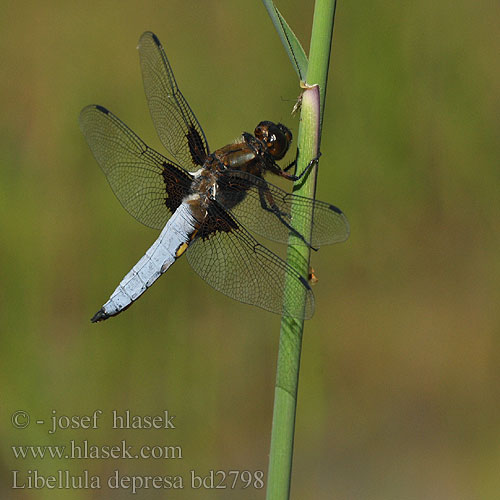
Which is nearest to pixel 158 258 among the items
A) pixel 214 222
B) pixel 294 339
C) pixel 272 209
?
pixel 214 222

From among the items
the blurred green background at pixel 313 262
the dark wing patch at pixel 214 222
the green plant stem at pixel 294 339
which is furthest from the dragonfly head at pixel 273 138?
the blurred green background at pixel 313 262

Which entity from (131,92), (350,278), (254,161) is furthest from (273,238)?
(131,92)

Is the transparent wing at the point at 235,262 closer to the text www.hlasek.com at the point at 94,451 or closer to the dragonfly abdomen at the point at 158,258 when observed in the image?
the dragonfly abdomen at the point at 158,258

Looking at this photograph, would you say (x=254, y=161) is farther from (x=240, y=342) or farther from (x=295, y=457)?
(x=295, y=457)

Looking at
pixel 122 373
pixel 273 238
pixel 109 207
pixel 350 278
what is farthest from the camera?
pixel 350 278

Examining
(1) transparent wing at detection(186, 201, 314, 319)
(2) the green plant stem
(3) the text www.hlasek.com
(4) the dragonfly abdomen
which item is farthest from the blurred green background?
(2) the green plant stem
